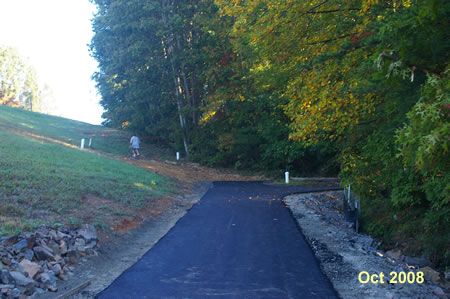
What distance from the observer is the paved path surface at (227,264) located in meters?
6.56

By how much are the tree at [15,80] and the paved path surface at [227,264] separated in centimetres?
6692

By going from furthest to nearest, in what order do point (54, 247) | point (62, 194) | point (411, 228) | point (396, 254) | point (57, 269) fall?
point (62, 194), point (411, 228), point (396, 254), point (54, 247), point (57, 269)

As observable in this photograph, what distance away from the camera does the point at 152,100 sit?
125 feet

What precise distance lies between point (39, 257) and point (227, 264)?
3.42 m

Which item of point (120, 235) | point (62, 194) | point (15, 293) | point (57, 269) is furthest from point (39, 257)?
point (62, 194)

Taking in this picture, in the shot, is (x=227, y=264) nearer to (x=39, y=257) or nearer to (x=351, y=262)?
(x=351, y=262)

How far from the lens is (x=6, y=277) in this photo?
6184 mm

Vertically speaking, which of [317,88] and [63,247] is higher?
[317,88]

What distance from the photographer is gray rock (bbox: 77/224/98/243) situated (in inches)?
366

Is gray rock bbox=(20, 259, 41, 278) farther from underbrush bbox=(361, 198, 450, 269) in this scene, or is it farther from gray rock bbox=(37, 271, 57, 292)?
underbrush bbox=(361, 198, 450, 269)

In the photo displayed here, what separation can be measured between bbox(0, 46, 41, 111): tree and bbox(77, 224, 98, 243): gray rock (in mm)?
66654

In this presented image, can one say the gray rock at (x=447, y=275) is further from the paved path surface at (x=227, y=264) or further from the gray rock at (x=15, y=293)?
the gray rock at (x=15, y=293)

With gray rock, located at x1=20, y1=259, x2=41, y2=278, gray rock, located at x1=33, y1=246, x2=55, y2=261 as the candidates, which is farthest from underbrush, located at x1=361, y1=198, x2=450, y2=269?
gray rock, located at x1=20, y1=259, x2=41, y2=278

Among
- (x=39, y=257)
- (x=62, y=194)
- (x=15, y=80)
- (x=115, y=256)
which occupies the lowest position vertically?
(x=115, y=256)
